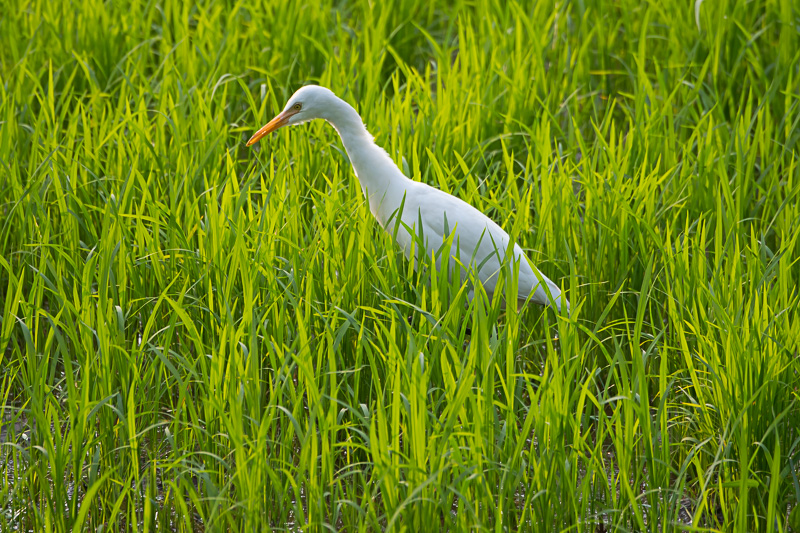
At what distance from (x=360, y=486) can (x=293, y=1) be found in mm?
3289

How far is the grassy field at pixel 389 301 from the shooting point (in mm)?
2307

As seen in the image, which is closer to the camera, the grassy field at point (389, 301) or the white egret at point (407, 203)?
the grassy field at point (389, 301)

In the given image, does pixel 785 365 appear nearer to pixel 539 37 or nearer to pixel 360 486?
pixel 360 486

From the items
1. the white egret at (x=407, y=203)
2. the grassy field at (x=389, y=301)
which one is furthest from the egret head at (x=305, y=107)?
the grassy field at (x=389, y=301)

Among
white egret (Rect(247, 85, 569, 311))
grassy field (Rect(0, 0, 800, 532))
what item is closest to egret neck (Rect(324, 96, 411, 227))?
A: white egret (Rect(247, 85, 569, 311))

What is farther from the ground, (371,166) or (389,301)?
(371,166)

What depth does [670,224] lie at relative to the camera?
3.57 metres

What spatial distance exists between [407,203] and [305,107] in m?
0.56

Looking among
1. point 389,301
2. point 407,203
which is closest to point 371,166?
point 407,203

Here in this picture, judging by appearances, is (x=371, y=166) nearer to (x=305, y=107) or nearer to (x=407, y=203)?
(x=407, y=203)

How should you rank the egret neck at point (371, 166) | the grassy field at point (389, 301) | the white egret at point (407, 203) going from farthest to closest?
the egret neck at point (371, 166) < the white egret at point (407, 203) < the grassy field at point (389, 301)

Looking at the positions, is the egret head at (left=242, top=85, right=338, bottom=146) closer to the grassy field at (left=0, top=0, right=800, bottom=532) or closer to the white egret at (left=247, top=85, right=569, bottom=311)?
the white egret at (left=247, top=85, right=569, bottom=311)

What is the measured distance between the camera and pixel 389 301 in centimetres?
266

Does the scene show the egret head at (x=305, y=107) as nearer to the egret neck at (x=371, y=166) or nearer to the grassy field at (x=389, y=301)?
the egret neck at (x=371, y=166)
